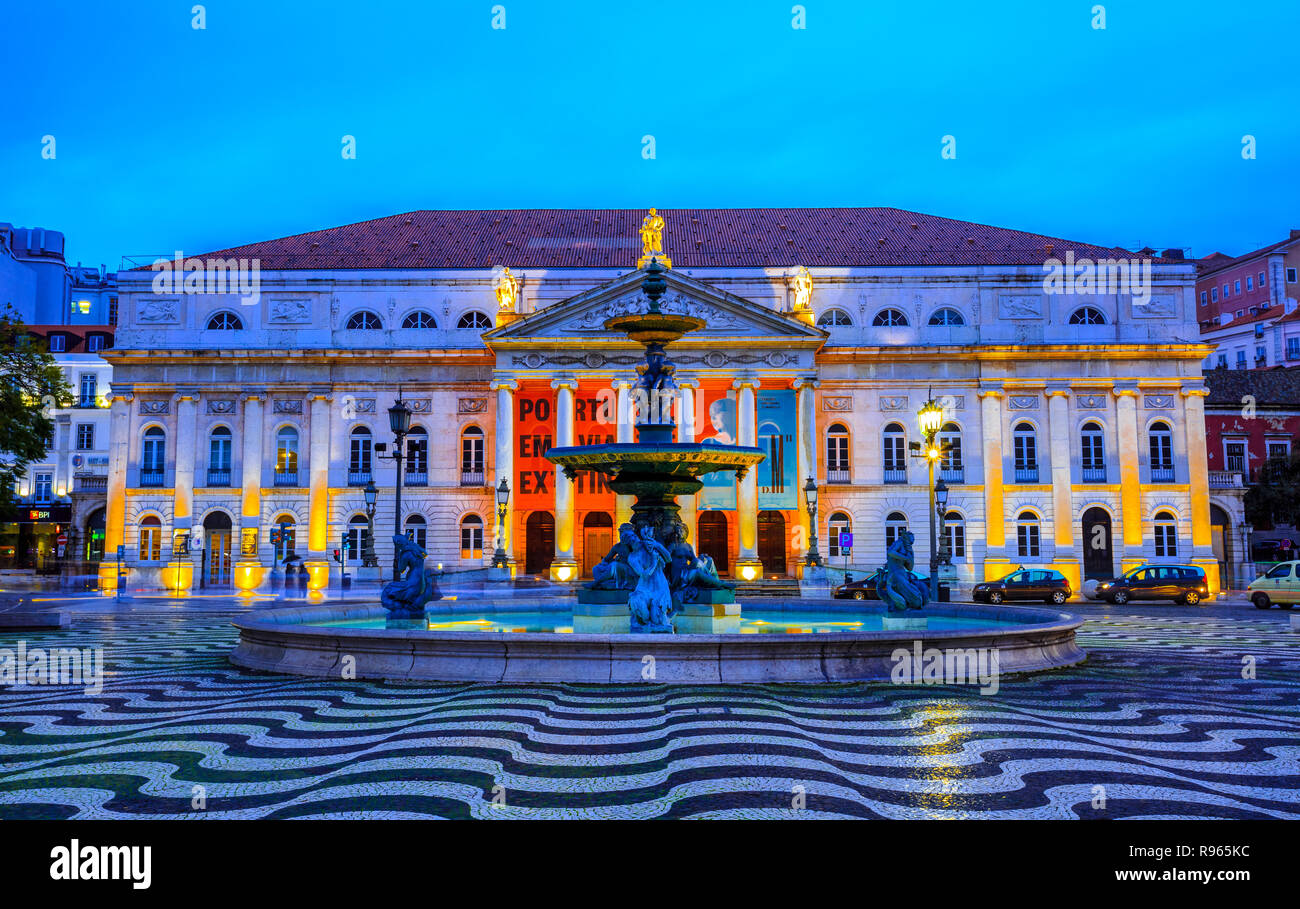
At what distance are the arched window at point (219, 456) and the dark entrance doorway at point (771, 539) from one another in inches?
930

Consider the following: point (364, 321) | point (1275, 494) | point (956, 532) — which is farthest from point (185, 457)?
point (1275, 494)

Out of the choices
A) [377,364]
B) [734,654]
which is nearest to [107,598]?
[377,364]

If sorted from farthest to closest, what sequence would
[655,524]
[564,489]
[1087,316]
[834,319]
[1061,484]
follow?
[834,319] → [1087,316] → [1061,484] → [564,489] → [655,524]

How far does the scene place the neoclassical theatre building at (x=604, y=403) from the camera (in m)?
41.0

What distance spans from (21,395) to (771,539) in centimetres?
2788

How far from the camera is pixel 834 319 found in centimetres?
4434

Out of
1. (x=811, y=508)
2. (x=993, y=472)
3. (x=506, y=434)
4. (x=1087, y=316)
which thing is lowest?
(x=811, y=508)

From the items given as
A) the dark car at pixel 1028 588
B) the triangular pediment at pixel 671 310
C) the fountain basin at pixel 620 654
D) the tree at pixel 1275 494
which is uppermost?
the triangular pediment at pixel 671 310

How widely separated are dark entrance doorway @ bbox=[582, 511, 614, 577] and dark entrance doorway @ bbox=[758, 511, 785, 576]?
6379mm

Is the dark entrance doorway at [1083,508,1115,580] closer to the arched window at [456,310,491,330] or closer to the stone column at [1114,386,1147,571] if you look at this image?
the stone column at [1114,386,1147,571]

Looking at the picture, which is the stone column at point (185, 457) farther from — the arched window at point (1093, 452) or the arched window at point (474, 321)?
the arched window at point (1093, 452)

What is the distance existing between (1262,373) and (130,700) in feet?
181

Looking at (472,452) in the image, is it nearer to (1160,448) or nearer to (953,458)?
(953,458)

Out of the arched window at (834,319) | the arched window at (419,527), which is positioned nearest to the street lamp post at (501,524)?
the arched window at (419,527)
